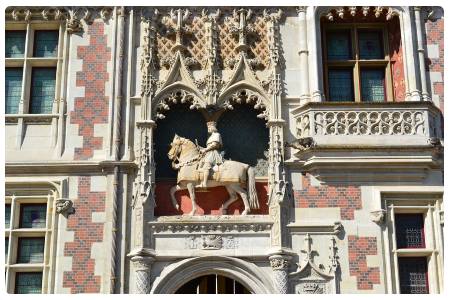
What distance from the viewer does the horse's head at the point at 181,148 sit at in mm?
14898

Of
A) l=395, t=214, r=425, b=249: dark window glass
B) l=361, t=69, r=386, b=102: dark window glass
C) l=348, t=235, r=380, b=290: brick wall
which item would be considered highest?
l=361, t=69, r=386, b=102: dark window glass

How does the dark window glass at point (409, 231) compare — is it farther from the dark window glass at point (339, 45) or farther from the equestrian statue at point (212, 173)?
the dark window glass at point (339, 45)

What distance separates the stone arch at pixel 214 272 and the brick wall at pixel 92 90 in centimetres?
273

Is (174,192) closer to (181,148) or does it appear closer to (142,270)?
(181,148)

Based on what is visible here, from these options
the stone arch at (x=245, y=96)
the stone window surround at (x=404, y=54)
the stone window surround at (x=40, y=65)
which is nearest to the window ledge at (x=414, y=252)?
the stone window surround at (x=404, y=54)

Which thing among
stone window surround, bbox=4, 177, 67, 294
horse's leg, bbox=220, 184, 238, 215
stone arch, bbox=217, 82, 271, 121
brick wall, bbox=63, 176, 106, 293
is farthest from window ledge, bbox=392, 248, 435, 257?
stone window surround, bbox=4, 177, 67, 294

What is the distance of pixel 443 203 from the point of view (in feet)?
47.1

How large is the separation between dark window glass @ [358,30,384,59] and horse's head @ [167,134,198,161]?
388cm

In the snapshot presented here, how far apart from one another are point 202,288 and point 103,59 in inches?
191

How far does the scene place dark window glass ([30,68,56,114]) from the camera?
15.6 m

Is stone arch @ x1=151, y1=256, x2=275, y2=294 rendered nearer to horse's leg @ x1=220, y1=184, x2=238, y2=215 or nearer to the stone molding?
the stone molding

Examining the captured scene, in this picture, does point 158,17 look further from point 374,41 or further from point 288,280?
point 288,280
